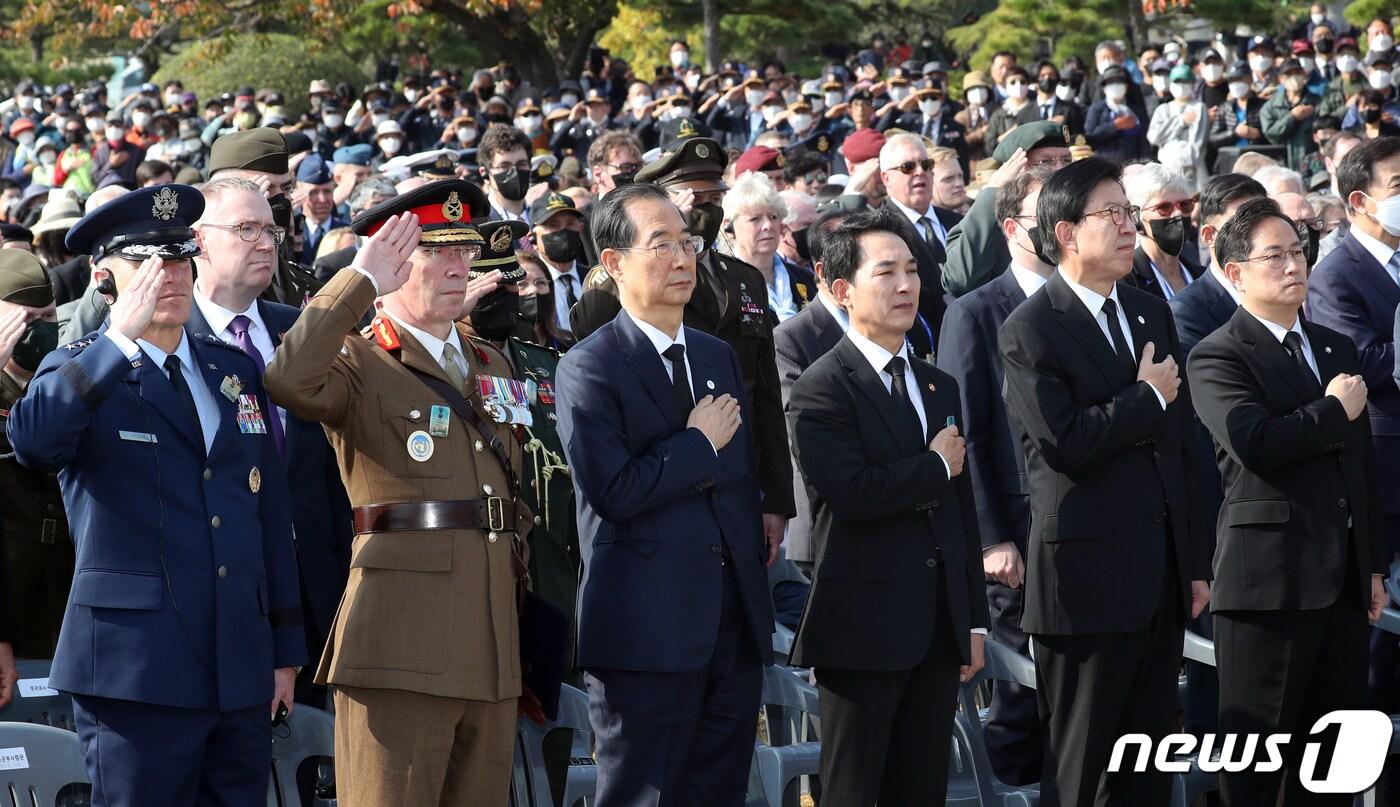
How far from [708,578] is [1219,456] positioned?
1754mm

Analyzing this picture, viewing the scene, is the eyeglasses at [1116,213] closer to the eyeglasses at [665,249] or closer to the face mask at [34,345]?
the eyeglasses at [665,249]

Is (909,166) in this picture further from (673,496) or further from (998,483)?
(673,496)

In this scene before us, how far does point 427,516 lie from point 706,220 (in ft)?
7.66

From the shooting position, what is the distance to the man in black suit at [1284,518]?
499 centimetres

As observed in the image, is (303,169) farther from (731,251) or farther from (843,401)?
(843,401)

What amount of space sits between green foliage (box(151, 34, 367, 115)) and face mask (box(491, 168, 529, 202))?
19.1 meters

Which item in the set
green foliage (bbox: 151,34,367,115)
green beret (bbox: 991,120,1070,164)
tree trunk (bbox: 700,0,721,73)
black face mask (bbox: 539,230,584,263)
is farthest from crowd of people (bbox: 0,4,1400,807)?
green foliage (bbox: 151,34,367,115)

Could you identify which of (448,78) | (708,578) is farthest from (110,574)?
(448,78)

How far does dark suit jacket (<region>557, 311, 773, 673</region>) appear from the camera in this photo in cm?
421

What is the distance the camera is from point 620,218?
4535mm

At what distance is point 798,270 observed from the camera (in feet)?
26.0

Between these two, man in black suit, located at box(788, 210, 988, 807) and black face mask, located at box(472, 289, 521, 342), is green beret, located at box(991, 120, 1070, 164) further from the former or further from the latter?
black face mask, located at box(472, 289, 521, 342)

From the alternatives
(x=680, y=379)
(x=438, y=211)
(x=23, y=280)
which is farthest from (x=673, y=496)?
(x=23, y=280)

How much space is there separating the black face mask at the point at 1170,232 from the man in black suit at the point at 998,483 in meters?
1.26
